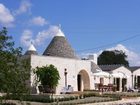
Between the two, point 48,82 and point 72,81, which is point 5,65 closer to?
point 48,82

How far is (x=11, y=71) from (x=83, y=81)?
3416 centimetres

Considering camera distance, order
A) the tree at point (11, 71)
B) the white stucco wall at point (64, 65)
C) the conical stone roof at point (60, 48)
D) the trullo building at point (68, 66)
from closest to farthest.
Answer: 1. the tree at point (11, 71)
2. the white stucco wall at point (64, 65)
3. the trullo building at point (68, 66)
4. the conical stone roof at point (60, 48)

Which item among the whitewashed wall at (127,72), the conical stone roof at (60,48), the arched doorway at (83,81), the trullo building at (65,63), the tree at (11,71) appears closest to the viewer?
the tree at (11,71)

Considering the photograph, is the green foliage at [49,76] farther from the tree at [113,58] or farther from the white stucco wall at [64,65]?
the tree at [113,58]

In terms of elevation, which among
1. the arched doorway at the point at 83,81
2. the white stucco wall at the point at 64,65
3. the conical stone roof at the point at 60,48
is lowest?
the arched doorway at the point at 83,81

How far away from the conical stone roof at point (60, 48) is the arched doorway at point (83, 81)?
261cm

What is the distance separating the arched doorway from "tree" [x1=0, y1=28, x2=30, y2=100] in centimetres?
3224

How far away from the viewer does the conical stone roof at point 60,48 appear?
43.4 metres

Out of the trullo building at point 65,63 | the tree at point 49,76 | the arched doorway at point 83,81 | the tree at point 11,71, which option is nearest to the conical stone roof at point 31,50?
the trullo building at point 65,63

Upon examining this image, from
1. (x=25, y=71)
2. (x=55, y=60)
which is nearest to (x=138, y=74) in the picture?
(x=55, y=60)

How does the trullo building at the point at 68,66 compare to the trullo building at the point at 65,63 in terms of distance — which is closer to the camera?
the trullo building at the point at 68,66

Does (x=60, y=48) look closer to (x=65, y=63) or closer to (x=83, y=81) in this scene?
(x=65, y=63)

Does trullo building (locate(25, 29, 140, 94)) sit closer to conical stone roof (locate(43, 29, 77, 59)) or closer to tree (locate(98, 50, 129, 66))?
conical stone roof (locate(43, 29, 77, 59))

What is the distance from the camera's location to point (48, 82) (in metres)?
36.2
